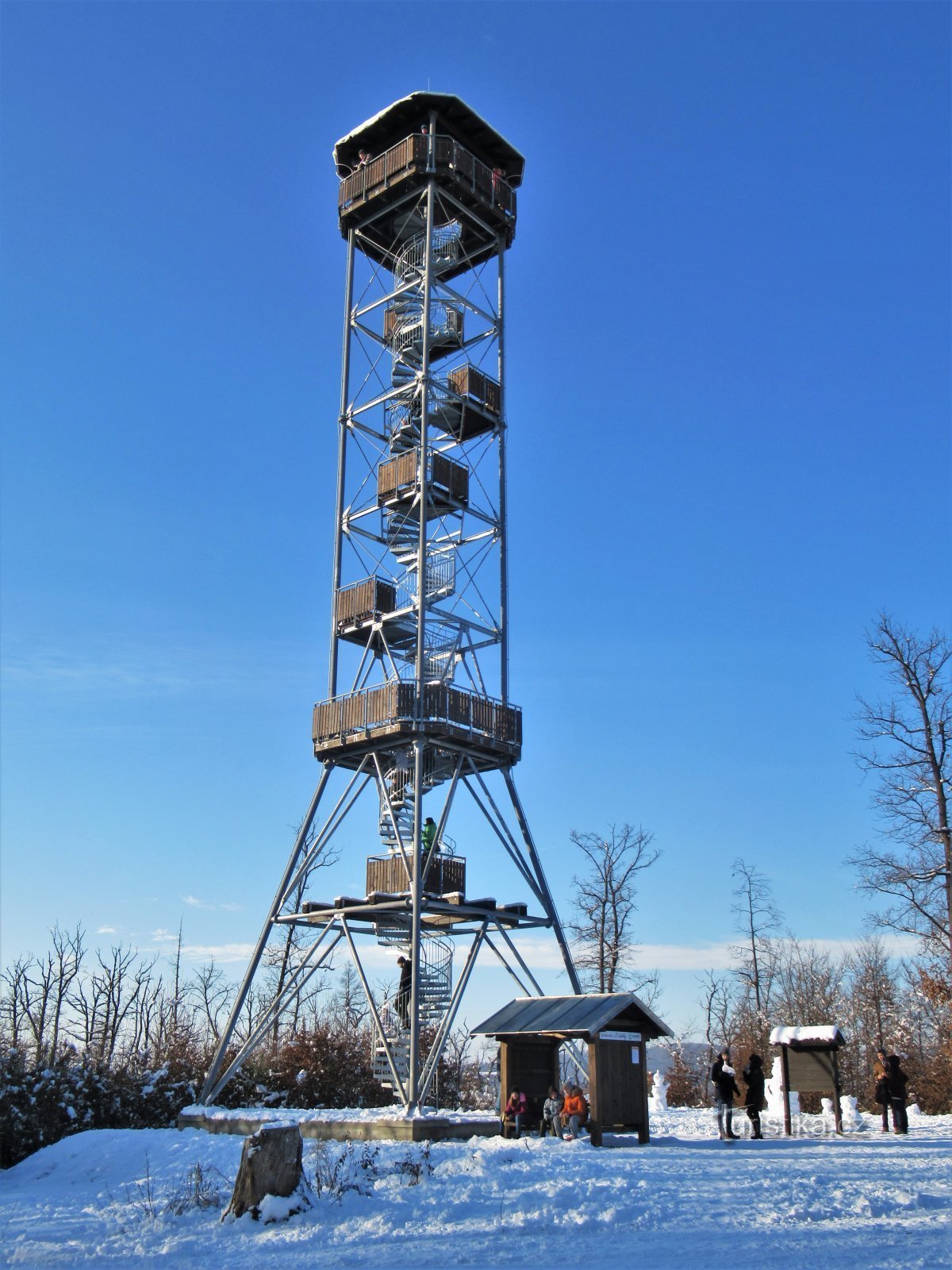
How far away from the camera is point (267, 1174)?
44.0ft

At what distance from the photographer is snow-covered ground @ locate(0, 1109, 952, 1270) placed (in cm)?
1120

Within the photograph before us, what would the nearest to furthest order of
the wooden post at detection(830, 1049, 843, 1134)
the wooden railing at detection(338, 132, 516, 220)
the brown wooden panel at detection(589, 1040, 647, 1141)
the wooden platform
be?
the brown wooden panel at detection(589, 1040, 647, 1141)
the wooden post at detection(830, 1049, 843, 1134)
the wooden platform
the wooden railing at detection(338, 132, 516, 220)

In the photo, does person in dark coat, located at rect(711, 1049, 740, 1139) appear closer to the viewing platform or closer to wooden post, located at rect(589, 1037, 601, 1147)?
wooden post, located at rect(589, 1037, 601, 1147)

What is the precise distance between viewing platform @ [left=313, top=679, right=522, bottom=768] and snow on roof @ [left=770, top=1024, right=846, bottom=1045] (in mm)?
9273

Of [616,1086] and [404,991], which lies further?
[404,991]

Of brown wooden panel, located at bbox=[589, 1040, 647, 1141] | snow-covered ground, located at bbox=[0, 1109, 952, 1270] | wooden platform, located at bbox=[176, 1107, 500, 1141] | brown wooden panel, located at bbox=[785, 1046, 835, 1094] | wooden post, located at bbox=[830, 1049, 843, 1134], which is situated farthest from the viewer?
wooden platform, located at bbox=[176, 1107, 500, 1141]

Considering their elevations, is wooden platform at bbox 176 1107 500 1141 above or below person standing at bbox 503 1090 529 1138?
below

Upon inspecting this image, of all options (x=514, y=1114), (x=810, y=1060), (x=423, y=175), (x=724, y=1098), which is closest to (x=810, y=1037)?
(x=810, y=1060)

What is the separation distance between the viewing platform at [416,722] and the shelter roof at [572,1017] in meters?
6.50

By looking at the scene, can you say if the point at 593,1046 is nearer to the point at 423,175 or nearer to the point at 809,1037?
the point at 809,1037

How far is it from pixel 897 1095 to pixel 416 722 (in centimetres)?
1196

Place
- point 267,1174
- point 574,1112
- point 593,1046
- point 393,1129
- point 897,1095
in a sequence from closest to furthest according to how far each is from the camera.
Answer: point 267,1174 → point 574,1112 → point 593,1046 → point 393,1129 → point 897,1095

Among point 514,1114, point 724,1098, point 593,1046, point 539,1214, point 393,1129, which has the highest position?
point 593,1046

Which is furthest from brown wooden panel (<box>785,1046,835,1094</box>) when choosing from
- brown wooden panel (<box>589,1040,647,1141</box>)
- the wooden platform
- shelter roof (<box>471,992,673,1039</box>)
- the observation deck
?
the observation deck
